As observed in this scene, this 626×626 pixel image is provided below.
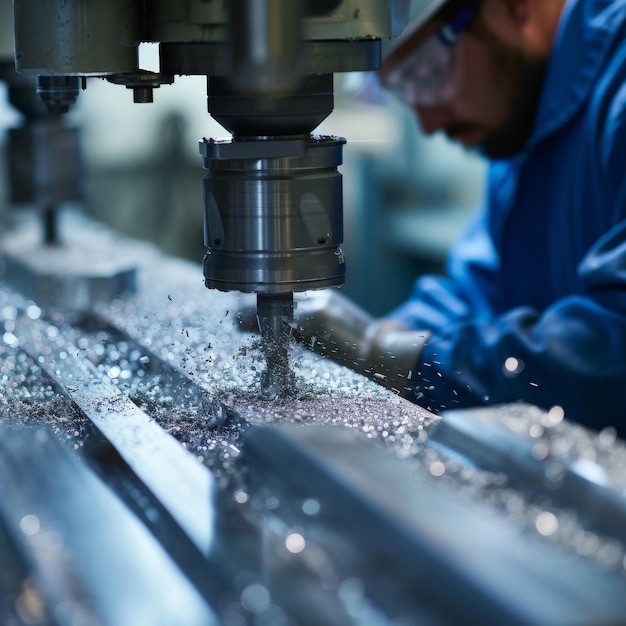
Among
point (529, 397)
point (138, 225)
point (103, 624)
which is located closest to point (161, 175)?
point (138, 225)

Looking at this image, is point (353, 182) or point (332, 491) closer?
point (332, 491)

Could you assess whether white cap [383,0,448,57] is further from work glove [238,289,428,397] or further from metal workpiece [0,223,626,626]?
metal workpiece [0,223,626,626]

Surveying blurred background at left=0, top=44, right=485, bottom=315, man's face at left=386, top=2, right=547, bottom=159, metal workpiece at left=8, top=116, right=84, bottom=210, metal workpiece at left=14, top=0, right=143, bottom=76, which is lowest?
blurred background at left=0, top=44, right=485, bottom=315

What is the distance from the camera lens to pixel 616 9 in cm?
142

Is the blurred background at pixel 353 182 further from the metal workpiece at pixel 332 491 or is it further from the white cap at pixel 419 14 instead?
the metal workpiece at pixel 332 491

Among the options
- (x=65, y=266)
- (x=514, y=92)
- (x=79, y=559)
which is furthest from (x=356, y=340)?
(x=79, y=559)

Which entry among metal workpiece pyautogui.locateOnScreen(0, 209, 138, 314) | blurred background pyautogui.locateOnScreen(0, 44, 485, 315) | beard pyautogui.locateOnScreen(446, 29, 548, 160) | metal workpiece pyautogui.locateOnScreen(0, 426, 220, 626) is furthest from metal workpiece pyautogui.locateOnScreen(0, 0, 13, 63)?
blurred background pyautogui.locateOnScreen(0, 44, 485, 315)

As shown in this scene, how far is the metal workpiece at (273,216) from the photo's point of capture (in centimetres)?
73

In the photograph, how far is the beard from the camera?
1542mm

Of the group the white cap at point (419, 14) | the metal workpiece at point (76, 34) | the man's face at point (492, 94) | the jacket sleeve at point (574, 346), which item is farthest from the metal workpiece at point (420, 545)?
the man's face at point (492, 94)

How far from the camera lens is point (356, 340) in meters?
1.29

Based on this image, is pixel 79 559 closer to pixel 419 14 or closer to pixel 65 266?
pixel 65 266

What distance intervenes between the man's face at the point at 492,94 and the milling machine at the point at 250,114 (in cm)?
82

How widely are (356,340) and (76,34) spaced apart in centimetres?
65
